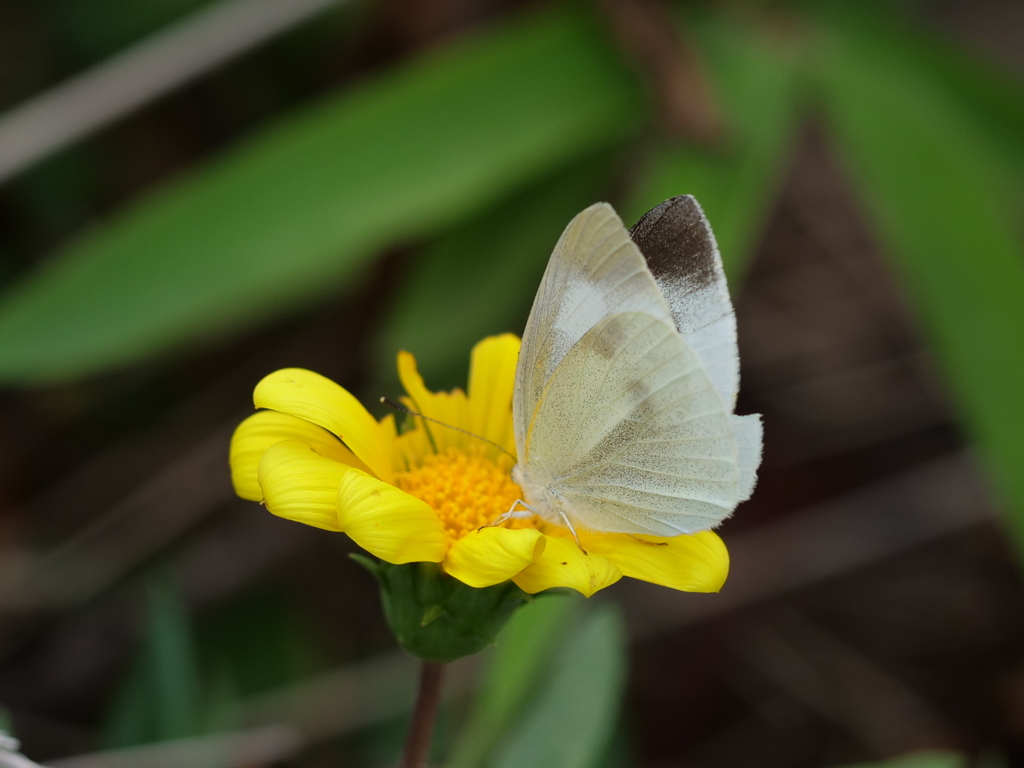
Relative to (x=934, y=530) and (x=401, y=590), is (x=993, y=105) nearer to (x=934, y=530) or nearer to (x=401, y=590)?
(x=934, y=530)

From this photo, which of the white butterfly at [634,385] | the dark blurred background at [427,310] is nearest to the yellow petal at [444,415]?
the white butterfly at [634,385]

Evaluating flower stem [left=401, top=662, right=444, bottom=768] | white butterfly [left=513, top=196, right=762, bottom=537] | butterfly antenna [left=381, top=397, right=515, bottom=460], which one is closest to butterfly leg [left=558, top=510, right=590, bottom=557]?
white butterfly [left=513, top=196, right=762, bottom=537]

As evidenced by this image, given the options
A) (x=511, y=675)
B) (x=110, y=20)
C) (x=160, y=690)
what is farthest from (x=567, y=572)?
(x=110, y=20)

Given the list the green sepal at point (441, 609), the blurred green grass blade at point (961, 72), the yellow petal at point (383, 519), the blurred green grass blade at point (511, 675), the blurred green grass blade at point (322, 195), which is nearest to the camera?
the yellow petal at point (383, 519)

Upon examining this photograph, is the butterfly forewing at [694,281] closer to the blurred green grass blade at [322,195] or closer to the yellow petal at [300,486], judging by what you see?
the yellow petal at [300,486]

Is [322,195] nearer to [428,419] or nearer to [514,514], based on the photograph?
[428,419]

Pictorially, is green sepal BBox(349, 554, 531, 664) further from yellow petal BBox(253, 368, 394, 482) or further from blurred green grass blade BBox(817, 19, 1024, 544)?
blurred green grass blade BBox(817, 19, 1024, 544)

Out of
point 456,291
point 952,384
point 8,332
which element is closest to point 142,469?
point 8,332
